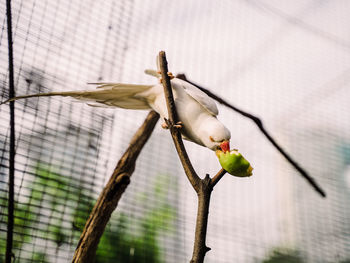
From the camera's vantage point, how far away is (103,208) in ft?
1.90

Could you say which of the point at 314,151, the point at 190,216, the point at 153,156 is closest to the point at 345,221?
the point at 314,151

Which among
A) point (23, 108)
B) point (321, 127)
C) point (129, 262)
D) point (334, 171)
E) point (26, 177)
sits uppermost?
point (321, 127)

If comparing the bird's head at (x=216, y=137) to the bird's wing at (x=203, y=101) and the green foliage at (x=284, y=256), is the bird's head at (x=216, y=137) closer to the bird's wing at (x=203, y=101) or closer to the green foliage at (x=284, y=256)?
the bird's wing at (x=203, y=101)

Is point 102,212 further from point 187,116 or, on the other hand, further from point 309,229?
point 309,229

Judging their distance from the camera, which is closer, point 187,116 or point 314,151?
point 187,116

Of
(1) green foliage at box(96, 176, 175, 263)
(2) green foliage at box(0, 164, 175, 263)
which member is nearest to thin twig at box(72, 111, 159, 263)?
(2) green foliage at box(0, 164, 175, 263)

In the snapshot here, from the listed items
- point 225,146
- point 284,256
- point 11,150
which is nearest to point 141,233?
point 284,256

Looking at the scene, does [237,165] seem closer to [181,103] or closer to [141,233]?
[181,103]

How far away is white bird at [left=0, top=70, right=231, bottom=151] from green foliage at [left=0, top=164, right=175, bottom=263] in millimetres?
347

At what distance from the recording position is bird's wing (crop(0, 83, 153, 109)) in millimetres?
527

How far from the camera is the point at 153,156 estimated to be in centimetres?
131

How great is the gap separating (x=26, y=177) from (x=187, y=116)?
515 mm

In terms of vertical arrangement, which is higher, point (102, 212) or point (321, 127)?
point (321, 127)

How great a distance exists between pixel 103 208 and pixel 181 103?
8.7 inches
